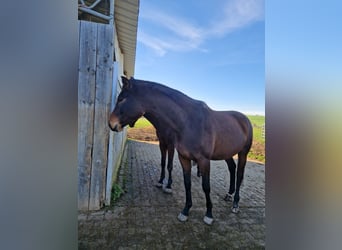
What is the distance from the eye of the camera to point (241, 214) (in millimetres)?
2082

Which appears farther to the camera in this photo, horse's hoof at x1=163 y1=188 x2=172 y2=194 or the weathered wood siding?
horse's hoof at x1=163 y1=188 x2=172 y2=194

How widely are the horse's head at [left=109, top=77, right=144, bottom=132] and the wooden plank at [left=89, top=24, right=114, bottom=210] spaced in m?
0.14

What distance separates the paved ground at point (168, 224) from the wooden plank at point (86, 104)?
0.99 feet

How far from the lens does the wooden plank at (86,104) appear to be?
191 centimetres

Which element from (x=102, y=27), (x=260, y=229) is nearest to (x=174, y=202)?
(x=260, y=229)

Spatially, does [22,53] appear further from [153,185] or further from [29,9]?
[153,185]

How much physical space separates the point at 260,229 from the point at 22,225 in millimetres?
1927

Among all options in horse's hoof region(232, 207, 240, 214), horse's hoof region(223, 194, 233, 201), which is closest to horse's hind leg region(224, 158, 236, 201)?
horse's hoof region(223, 194, 233, 201)

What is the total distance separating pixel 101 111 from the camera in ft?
6.50

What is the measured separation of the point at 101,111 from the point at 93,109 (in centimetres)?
8

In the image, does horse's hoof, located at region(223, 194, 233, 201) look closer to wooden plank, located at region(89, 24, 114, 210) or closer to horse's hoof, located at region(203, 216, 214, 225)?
horse's hoof, located at region(203, 216, 214, 225)

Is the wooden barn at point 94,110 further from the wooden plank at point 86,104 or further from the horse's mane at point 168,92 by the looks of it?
the horse's mane at point 168,92

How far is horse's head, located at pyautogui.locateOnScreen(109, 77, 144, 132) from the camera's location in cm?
190

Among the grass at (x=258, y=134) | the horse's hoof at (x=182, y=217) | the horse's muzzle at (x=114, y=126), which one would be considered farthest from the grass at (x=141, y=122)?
the horse's hoof at (x=182, y=217)
